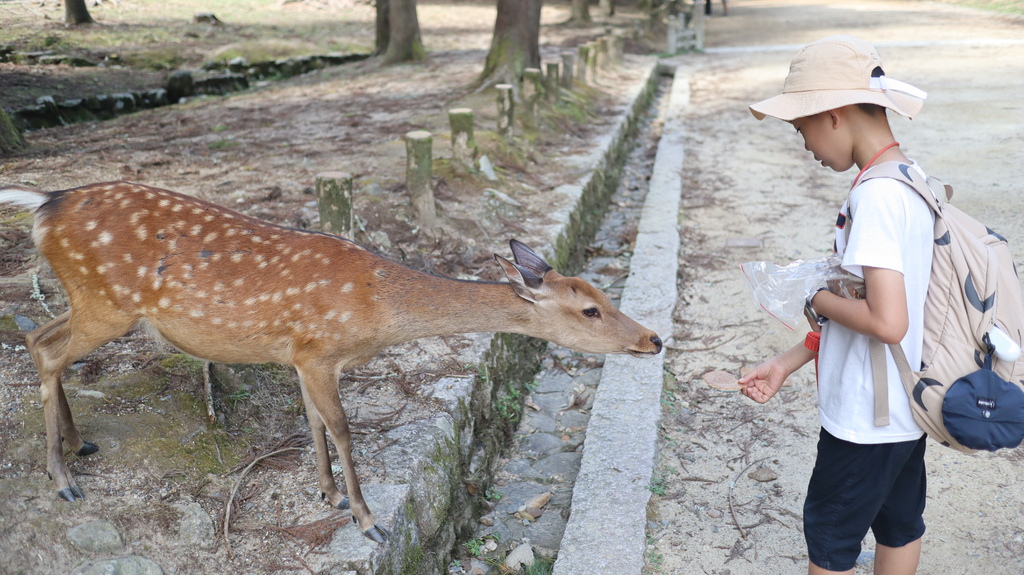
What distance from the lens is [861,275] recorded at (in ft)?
6.39

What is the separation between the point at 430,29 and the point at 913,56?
34.8 feet

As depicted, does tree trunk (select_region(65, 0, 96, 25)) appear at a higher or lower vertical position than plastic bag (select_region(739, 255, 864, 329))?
higher

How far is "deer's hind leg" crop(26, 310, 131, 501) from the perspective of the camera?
259 centimetres

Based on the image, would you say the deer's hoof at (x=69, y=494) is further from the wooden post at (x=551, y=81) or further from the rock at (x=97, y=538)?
the wooden post at (x=551, y=81)

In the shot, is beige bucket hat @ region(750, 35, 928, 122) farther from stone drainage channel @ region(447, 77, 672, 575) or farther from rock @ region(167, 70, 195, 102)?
rock @ region(167, 70, 195, 102)

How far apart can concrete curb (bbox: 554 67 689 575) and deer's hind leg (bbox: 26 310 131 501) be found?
175cm

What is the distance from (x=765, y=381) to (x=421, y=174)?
347cm

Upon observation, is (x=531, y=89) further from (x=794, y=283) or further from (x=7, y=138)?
(x=794, y=283)

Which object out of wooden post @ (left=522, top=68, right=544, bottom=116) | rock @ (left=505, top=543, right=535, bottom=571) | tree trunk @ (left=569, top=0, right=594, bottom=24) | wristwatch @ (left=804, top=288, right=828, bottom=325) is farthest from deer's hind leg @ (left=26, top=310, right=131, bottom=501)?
tree trunk @ (left=569, top=0, right=594, bottom=24)

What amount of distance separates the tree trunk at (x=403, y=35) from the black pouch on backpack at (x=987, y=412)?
1234 centimetres

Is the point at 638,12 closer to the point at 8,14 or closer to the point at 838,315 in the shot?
the point at 8,14

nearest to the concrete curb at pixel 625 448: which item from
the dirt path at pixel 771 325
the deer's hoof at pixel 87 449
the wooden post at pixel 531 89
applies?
the dirt path at pixel 771 325

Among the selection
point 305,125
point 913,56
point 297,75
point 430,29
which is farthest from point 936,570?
point 430,29

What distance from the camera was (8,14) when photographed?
7.48 metres
